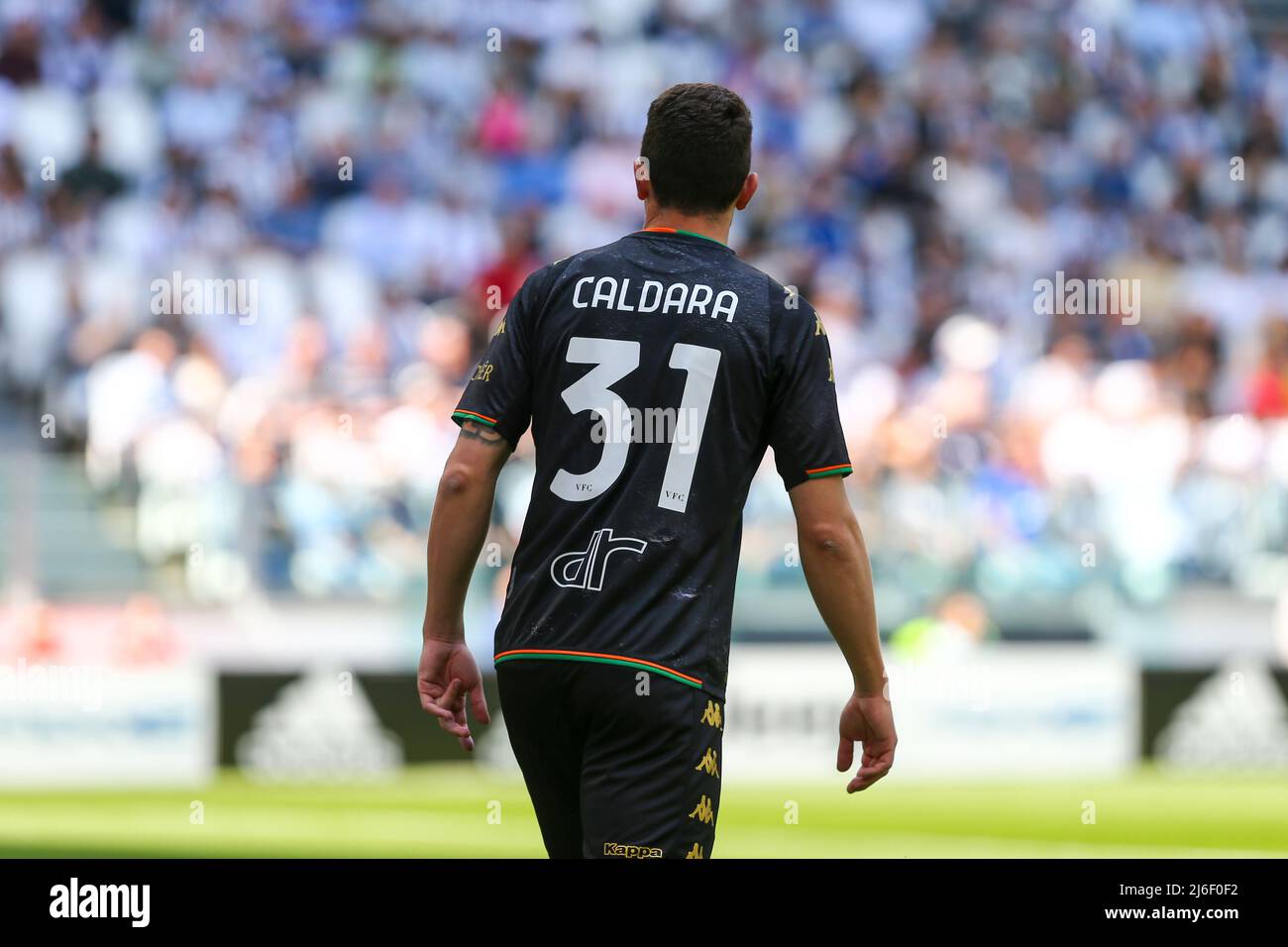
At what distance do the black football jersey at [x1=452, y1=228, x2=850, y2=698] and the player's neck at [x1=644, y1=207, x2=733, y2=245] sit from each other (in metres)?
0.06

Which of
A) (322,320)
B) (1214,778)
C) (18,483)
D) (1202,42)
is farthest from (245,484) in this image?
(1202,42)

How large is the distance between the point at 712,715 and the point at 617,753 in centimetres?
22

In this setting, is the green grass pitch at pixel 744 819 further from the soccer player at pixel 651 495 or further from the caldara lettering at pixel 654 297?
the caldara lettering at pixel 654 297

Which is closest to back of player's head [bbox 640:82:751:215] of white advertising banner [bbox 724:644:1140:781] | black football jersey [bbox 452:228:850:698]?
black football jersey [bbox 452:228:850:698]

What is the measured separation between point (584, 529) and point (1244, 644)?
27.0 ft

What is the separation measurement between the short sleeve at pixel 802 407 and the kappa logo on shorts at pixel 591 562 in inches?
13.6

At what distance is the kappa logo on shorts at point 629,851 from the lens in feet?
11.2

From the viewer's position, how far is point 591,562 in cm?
358

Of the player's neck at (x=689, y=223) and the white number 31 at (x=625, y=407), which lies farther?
the player's neck at (x=689, y=223)

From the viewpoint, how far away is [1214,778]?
1080 cm

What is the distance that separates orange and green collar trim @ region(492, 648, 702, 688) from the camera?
3.52m

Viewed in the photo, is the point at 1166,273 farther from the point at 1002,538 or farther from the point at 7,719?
the point at 7,719

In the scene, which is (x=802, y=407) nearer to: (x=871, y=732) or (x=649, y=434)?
(x=649, y=434)
